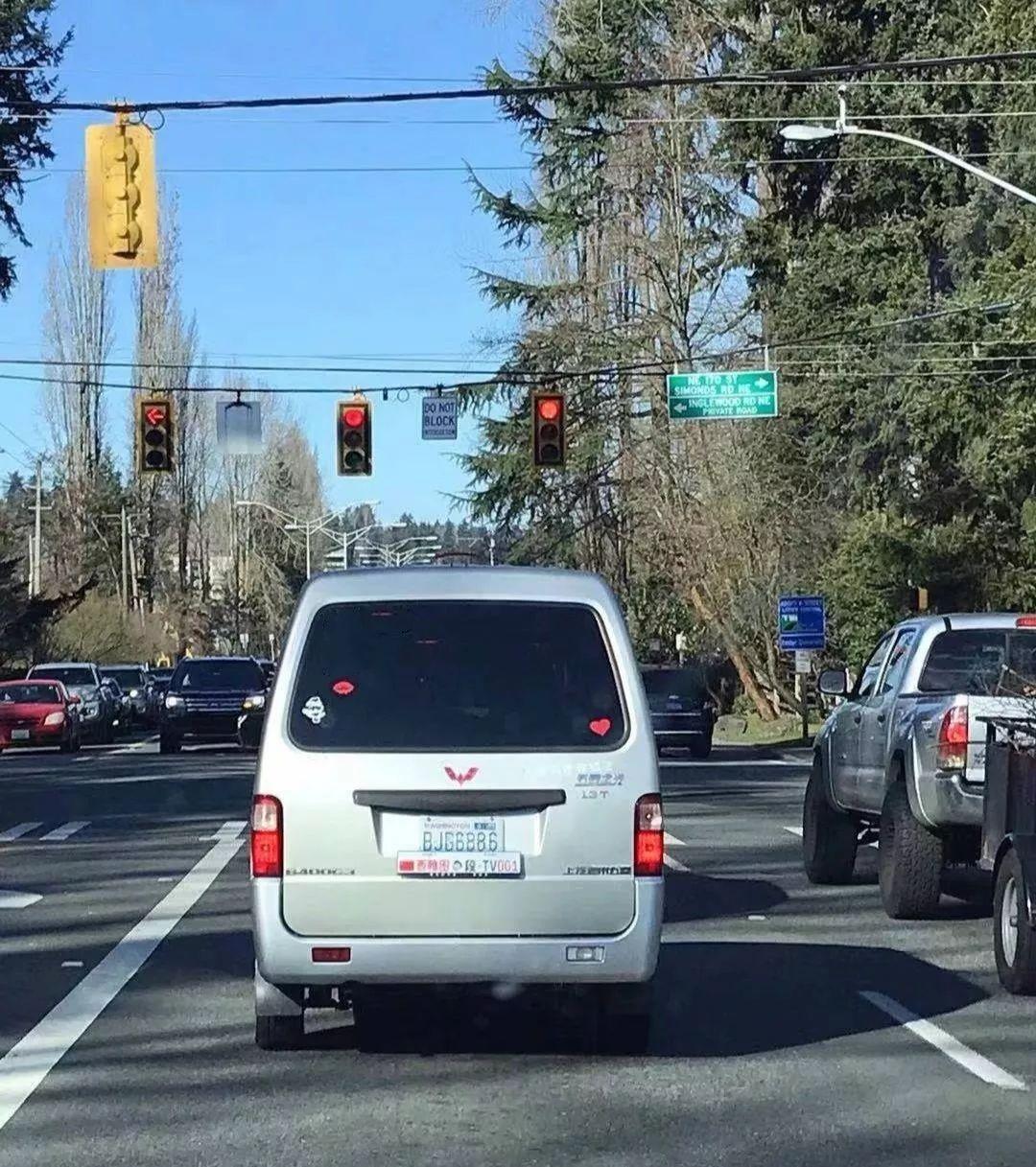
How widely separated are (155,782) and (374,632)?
66.2 feet

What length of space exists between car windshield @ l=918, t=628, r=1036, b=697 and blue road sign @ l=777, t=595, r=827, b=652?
26397 millimetres

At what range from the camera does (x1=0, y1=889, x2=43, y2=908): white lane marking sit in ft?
49.2

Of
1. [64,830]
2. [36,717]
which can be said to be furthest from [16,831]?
[36,717]

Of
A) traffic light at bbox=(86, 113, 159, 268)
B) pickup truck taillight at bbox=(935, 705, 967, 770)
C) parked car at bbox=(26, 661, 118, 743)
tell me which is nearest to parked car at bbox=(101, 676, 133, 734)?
parked car at bbox=(26, 661, 118, 743)

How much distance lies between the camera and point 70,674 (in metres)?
46.0

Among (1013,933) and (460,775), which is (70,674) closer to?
(1013,933)

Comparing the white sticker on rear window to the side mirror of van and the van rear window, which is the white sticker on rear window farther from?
the side mirror of van

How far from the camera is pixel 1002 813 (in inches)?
464

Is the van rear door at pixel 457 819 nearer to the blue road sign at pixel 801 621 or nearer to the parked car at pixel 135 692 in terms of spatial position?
the blue road sign at pixel 801 621

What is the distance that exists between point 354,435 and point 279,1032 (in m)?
24.4

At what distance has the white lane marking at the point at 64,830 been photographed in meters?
20.2

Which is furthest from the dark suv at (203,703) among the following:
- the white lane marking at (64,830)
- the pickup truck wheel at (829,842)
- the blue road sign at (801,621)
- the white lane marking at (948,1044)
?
the white lane marking at (948,1044)

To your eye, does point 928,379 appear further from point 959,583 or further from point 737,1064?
point 737,1064

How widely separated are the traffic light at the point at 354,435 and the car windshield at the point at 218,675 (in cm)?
645
